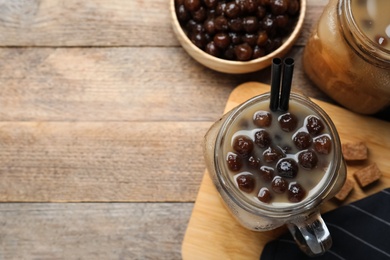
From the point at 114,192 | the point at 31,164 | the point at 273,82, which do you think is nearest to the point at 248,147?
the point at 273,82

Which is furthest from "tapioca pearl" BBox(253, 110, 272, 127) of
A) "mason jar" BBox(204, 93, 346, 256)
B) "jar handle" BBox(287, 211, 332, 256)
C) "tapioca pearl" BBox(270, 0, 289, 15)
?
"tapioca pearl" BBox(270, 0, 289, 15)

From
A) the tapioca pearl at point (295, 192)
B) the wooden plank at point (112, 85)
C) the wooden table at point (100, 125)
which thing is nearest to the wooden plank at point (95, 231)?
the wooden table at point (100, 125)

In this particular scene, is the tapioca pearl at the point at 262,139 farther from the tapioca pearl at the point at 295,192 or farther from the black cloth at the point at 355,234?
the black cloth at the point at 355,234

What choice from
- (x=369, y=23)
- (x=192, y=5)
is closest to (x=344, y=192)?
(x=369, y=23)

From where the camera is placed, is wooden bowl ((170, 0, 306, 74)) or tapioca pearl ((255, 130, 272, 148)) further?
wooden bowl ((170, 0, 306, 74))

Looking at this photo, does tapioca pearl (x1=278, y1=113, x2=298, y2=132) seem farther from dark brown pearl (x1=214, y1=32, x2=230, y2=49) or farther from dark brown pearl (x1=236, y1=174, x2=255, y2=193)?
dark brown pearl (x1=214, y1=32, x2=230, y2=49)
